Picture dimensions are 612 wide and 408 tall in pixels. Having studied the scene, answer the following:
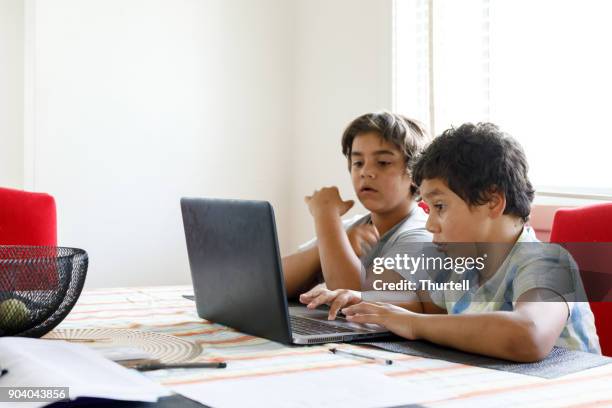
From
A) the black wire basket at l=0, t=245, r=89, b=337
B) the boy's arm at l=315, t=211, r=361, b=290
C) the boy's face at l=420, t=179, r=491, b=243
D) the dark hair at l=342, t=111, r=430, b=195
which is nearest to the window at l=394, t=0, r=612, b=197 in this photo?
the dark hair at l=342, t=111, r=430, b=195

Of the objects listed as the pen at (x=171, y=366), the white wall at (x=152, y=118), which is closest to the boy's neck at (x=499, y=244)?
the pen at (x=171, y=366)

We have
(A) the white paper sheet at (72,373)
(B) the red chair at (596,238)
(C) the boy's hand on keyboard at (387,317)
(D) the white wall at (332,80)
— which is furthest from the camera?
(D) the white wall at (332,80)

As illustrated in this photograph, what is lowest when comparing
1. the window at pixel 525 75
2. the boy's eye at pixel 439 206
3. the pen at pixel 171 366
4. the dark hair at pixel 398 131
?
the pen at pixel 171 366

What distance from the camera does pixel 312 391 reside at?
917mm

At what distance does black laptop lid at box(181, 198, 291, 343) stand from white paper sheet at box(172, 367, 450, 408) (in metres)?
0.22

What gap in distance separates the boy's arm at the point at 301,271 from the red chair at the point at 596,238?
58 cm

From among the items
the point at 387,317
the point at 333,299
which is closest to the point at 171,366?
the point at 387,317

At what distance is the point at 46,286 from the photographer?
1.14 metres

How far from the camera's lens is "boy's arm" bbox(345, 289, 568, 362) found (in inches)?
43.4

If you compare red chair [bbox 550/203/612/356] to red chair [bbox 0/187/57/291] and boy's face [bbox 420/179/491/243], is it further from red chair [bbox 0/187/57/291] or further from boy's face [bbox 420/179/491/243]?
red chair [bbox 0/187/57/291]

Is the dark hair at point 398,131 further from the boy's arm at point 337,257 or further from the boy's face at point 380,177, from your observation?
the boy's arm at point 337,257

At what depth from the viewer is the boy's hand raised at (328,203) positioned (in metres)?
1.94

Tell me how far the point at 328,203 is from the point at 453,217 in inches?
20.4

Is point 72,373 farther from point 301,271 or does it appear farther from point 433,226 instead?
point 301,271
